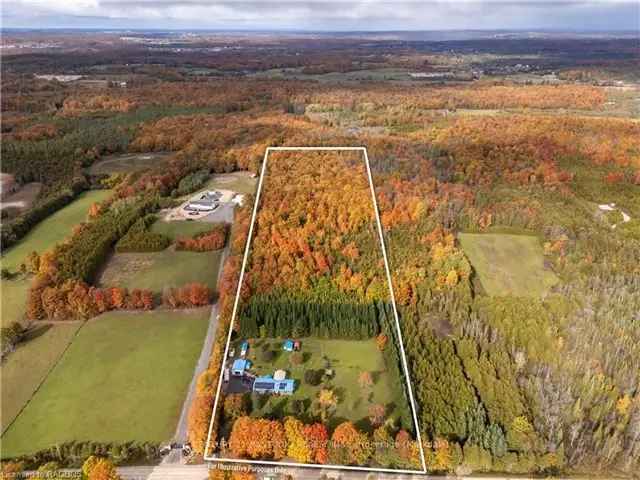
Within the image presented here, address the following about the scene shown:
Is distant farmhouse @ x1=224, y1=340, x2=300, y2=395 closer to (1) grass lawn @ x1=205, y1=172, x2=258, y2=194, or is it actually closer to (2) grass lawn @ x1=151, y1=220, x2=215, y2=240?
(2) grass lawn @ x1=151, y1=220, x2=215, y2=240

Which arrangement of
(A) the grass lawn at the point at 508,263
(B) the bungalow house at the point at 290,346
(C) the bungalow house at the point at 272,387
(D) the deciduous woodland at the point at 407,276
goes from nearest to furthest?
(D) the deciduous woodland at the point at 407,276, (C) the bungalow house at the point at 272,387, (B) the bungalow house at the point at 290,346, (A) the grass lawn at the point at 508,263

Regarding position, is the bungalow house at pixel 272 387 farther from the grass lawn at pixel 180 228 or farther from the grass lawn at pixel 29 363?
the grass lawn at pixel 180 228

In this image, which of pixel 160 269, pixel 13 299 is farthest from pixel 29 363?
pixel 160 269

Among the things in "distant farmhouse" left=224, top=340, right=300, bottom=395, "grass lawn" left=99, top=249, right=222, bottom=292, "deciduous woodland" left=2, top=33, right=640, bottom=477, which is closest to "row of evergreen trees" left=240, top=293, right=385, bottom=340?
"deciduous woodland" left=2, top=33, right=640, bottom=477

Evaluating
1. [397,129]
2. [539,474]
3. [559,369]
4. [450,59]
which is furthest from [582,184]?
[450,59]

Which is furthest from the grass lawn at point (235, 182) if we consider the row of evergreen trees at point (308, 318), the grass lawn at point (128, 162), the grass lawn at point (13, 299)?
the row of evergreen trees at point (308, 318)

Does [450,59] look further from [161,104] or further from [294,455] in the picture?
[294,455]
